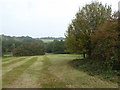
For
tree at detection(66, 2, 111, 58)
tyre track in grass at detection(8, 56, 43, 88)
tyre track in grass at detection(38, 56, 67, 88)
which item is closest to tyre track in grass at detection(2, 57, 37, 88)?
tyre track in grass at detection(8, 56, 43, 88)

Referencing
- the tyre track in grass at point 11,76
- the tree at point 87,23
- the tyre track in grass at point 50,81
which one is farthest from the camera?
the tree at point 87,23

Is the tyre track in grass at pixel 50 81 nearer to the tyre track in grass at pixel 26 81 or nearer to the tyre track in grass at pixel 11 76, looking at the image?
the tyre track in grass at pixel 26 81

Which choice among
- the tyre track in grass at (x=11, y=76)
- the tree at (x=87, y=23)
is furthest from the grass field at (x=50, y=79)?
the tree at (x=87, y=23)

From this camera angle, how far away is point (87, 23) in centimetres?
1145

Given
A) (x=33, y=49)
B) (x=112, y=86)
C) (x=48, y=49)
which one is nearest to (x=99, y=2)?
(x=112, y=86)

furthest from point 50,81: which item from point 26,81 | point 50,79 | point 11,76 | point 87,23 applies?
point 87,23

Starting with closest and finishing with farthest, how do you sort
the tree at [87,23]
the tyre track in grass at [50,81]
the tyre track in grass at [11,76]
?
the tyre track in grass at [50,81]
the tyre track in grass at [11,76]
the tree at [87,23]

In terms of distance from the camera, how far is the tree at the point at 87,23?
11266 millimetres

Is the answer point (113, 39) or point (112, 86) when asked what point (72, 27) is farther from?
point (112, 86)

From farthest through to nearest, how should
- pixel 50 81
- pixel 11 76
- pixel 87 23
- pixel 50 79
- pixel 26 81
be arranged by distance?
pixel 87 23
pixel 11 76
pixel 50 79
pixel 26 81
pixel 50 81

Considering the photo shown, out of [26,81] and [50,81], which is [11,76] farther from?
[50,81]

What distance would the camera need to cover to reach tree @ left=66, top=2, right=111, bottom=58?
1127 cm

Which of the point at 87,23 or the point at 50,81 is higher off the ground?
the point at 87,23

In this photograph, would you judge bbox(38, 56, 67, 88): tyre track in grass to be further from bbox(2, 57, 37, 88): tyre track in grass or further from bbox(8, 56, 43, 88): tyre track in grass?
bbox(2, 57, 37, 88): tyre track in grass
